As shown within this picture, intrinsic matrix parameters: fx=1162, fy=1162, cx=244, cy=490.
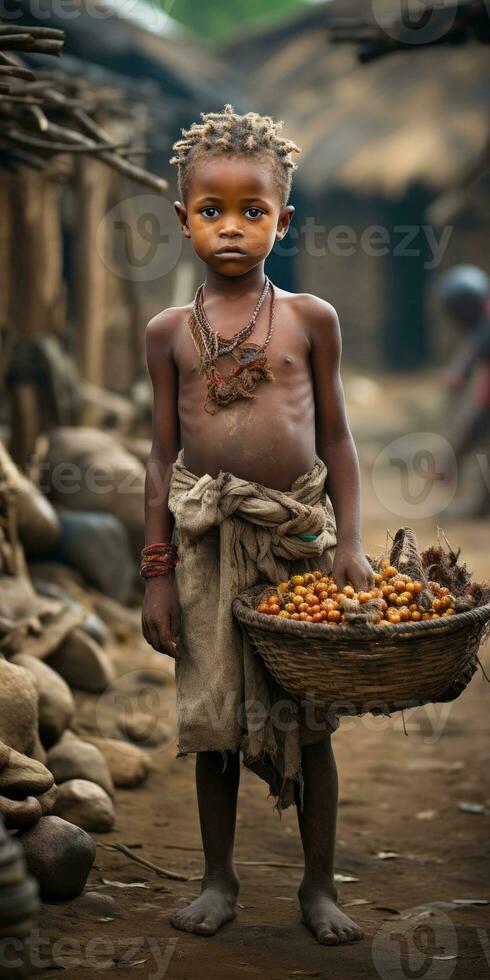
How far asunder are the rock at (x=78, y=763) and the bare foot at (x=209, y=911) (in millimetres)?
805

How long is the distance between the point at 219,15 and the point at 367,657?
26117 millimetres

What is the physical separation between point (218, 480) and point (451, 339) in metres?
12.6

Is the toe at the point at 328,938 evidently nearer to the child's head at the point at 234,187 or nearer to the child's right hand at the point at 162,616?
the child's right hand at the point at 162,616

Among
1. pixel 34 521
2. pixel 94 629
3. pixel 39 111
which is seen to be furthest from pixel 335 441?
pixel 34 521

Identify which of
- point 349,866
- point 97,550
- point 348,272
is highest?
point 348,272

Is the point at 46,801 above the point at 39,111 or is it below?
below

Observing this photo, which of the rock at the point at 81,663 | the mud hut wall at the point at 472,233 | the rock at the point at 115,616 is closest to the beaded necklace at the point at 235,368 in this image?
the rock at the point at 81,663

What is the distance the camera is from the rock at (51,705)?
13.0 feet

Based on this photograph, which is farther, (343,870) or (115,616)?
(115,616)

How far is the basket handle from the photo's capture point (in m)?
2.96

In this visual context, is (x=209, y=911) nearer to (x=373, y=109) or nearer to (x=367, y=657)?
(x=367, y=657)

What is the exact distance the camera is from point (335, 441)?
3135 mm

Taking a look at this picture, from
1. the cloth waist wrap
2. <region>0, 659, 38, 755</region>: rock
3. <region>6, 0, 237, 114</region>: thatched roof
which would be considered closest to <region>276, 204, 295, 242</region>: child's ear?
the cloth waist wrap

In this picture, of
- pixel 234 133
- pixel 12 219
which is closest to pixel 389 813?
pixel 234 133
